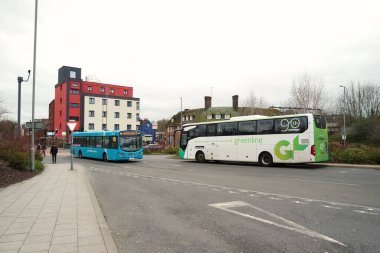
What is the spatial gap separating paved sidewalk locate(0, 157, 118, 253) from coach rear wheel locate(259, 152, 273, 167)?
46.6 feet

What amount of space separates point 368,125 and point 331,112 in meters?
14.3

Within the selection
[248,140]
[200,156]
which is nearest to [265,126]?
[248,140]

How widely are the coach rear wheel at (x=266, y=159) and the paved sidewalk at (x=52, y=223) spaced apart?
14189 millimetres

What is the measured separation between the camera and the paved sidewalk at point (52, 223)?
494 centimetres

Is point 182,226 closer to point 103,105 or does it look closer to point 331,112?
point 331,112

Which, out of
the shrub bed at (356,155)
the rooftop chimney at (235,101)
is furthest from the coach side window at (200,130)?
the rooftop chimney at (235,101)

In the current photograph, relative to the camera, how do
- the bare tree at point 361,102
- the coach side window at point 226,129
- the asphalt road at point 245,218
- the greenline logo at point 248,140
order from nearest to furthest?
the asphalt road at point 245,218
the greenline logo at point 248,140
the coach side window at point 226,129
the bare tree at point 361,102

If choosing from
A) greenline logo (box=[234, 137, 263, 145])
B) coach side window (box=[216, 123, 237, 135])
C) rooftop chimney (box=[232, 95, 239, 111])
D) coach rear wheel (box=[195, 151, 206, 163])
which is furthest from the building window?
greenline logo (box=[234, 137, 263, 145])

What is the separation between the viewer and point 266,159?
21.7 m

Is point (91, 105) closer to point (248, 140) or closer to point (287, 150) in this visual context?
point (248, 140)

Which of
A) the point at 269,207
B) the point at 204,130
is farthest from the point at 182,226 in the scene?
the point at 204,130

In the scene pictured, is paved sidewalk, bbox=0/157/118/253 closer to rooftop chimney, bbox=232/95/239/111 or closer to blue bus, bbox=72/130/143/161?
blue bus, bbox=72/130/143/161

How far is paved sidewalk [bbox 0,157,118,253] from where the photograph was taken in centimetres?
494

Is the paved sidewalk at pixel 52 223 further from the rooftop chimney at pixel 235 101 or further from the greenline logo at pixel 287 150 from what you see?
the rooftop chimney at pixel 235 101
